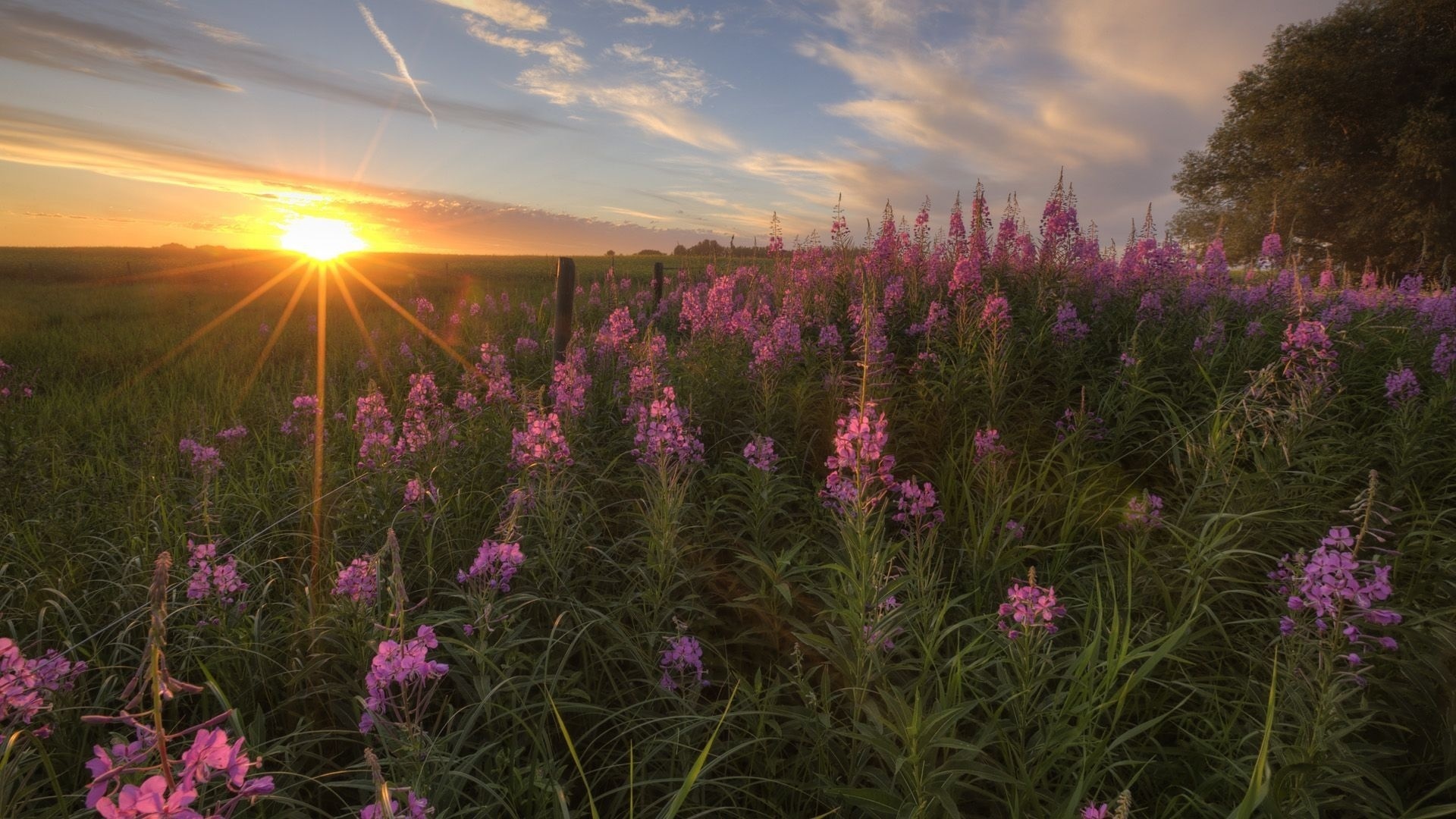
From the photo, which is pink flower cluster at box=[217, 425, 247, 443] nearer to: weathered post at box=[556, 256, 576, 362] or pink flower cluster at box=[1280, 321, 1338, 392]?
weathered post at box=[556, 256, 576, 362]

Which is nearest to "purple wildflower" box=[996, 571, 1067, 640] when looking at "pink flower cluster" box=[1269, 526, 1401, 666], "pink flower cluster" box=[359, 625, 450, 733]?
"pink flower cluster" box=[1269, 526, 1401, 666]

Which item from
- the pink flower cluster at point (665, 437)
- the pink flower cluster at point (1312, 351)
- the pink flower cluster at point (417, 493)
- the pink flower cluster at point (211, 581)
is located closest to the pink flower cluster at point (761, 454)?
the pink flower cluster at point (665, 437)

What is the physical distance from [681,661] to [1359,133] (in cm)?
3386

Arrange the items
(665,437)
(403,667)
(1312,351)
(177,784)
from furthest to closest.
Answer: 1. (1312,351)
2. (665,437)
3. (403,667)
4. (177,784)

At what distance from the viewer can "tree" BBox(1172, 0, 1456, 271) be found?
72.6ft

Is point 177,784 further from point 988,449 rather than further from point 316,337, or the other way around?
point 316,337

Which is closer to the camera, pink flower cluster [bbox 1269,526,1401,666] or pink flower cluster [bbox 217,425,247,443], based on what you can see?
pink flower cluster [bbox 1269,526,1401,666]

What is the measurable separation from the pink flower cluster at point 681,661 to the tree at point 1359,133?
91.9 feet

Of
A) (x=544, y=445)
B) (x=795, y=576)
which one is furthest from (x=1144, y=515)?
(x=544, y=445)

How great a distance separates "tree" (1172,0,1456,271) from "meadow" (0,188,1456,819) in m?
22.6

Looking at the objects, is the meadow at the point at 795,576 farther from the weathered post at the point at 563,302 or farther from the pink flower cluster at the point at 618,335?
the weathered post at the point at 563,302

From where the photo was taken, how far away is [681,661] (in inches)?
106

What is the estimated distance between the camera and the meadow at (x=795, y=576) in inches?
83.5

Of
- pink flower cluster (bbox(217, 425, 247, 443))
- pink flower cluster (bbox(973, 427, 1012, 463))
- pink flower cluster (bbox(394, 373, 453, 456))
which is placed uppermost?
pink flower cluster (bbox(973, 427, 1012, 463))
